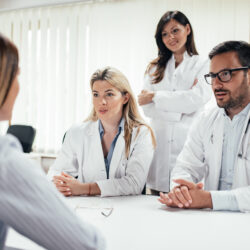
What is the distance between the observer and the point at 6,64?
0.58 metres

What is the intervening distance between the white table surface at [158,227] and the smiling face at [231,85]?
2.17 ft

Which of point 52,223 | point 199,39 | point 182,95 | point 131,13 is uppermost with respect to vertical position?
point 131,13

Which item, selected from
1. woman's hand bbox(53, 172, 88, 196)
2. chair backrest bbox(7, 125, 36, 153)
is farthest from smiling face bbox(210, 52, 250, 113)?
chair backrest bbox(7, 125, 36, 153)

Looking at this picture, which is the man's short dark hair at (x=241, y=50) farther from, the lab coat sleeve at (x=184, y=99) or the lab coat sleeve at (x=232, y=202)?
the lab coat sleeve at (x=232, y=202)

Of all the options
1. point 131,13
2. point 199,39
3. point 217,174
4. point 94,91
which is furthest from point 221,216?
point 131,13

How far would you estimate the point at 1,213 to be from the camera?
55 cm

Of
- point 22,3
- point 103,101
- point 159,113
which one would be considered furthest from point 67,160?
point 22,3

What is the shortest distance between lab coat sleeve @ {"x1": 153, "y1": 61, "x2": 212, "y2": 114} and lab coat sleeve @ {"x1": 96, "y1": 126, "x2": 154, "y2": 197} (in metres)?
0.44

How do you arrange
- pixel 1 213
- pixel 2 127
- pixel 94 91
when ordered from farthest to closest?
pixel 2 127
pixel 94 91
pixel 1 213

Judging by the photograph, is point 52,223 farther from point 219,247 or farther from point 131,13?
point 131,13

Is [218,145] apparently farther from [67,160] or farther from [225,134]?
[67,160]

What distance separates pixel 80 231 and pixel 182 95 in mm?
1815

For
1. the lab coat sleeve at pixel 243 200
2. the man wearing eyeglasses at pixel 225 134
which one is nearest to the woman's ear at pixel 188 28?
the man wearing eyeglasses at pixel 225 134

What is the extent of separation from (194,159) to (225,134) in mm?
228
